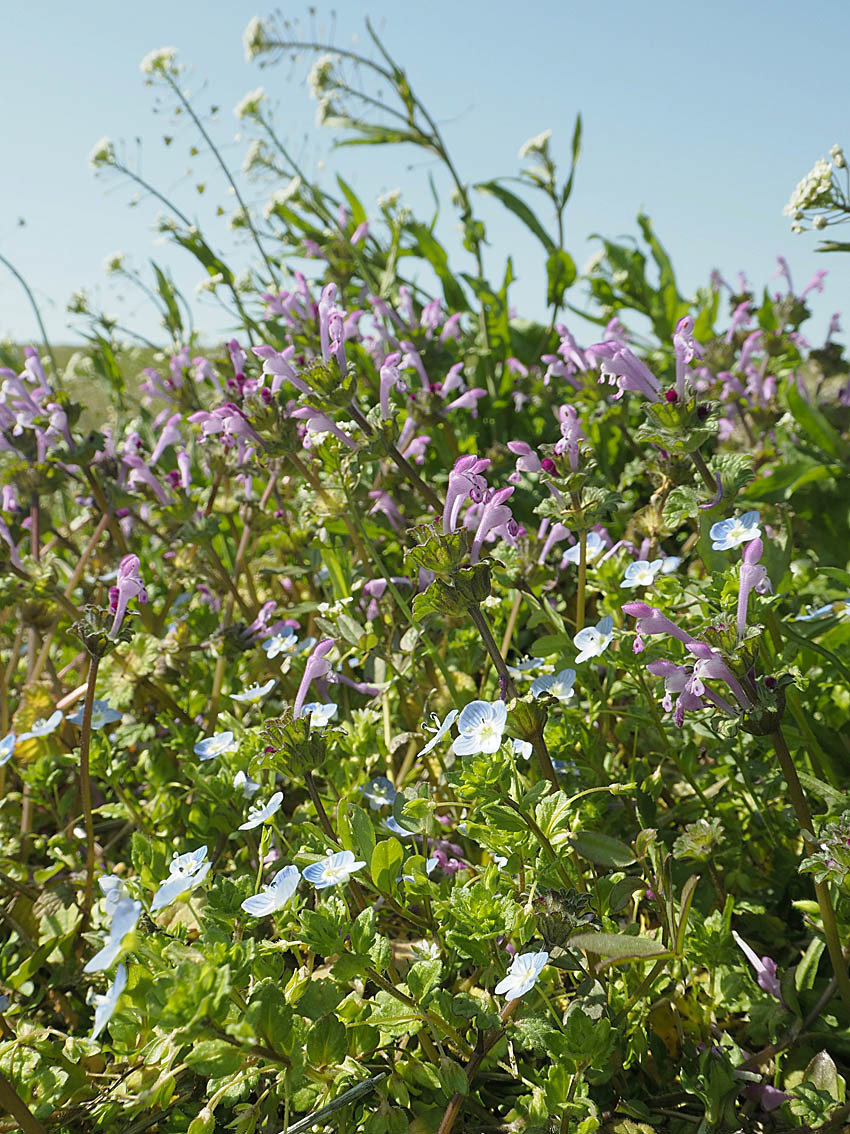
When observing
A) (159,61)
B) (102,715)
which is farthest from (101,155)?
(102,715)

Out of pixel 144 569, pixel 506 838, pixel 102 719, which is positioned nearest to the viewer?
pixel 506 838

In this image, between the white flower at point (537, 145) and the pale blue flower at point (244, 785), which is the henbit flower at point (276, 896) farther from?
the white flower at point (537, 145)

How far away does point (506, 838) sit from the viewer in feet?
2.89

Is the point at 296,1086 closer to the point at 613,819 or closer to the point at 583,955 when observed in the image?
the point at 583,955

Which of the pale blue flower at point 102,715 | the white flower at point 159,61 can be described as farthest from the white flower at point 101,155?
the pale blue flower at point 102,715

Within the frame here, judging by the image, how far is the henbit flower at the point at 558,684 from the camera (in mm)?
1142

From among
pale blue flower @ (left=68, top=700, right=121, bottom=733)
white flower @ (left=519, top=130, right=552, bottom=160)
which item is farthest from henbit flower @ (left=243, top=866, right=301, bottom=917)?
white flower @ (left=519, top=130, right=552, bottom=160)

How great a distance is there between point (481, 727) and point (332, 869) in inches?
9.1

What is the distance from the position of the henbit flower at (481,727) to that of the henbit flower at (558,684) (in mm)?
197

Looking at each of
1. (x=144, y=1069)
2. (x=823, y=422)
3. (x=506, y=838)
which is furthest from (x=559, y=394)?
(x=144, y=1069)

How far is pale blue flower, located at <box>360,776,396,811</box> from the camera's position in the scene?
124 centimetres

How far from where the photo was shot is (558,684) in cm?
116

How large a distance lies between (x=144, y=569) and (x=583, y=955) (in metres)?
2.02

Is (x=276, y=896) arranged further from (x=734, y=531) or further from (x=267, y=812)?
(x=734, y=531)
